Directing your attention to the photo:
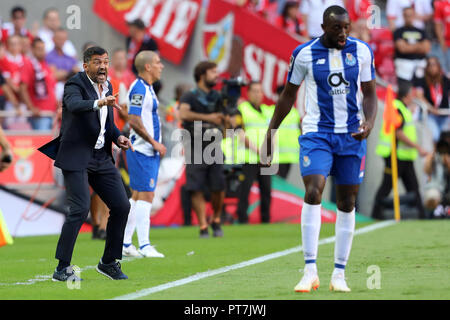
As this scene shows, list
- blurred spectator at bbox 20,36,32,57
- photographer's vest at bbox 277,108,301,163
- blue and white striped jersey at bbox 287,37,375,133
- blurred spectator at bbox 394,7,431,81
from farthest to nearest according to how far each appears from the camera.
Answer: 1. blurred spectator at bbox 394,7,431,81
2. blurred spectator at bbox 20,36,32,57
3. photographer's vest at bbox 277,108,301,163
4. blue and white striped jersey at bbox 287,37,375,133

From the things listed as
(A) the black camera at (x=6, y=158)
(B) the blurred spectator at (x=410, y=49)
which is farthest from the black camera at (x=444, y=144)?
(A) the black camera at (x=6, y=158)

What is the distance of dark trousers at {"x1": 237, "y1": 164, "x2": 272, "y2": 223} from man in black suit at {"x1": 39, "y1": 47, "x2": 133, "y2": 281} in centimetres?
801

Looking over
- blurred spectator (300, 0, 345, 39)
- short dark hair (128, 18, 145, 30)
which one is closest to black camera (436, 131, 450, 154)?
blurred spectator (300, 0, 345, 39)

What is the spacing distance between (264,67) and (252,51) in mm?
389

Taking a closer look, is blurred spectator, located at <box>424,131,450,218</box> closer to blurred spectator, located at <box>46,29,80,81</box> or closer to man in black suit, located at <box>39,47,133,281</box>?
blurred spectator, located at <box>46,29,80,81</box>

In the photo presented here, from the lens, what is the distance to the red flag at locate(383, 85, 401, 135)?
16.9 metres

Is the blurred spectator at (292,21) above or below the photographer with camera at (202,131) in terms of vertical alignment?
above

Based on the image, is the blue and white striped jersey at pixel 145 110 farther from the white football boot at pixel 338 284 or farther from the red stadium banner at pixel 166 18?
the red stadium banner at pixel 166 18

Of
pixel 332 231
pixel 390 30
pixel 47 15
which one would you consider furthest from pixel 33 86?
pixel 390 30

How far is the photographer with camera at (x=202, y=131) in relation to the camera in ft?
44.8

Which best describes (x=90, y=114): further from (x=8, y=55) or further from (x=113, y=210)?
(x=8, y=55)

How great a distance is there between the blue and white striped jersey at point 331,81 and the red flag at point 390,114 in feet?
31.4

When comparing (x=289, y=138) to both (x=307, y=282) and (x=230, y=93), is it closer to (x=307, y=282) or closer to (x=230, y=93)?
(x=230, y=93)

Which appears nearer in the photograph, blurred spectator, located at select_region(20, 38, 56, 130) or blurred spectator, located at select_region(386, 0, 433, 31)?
blurred spectator, located at select_region(20, 38, 56, 130)
